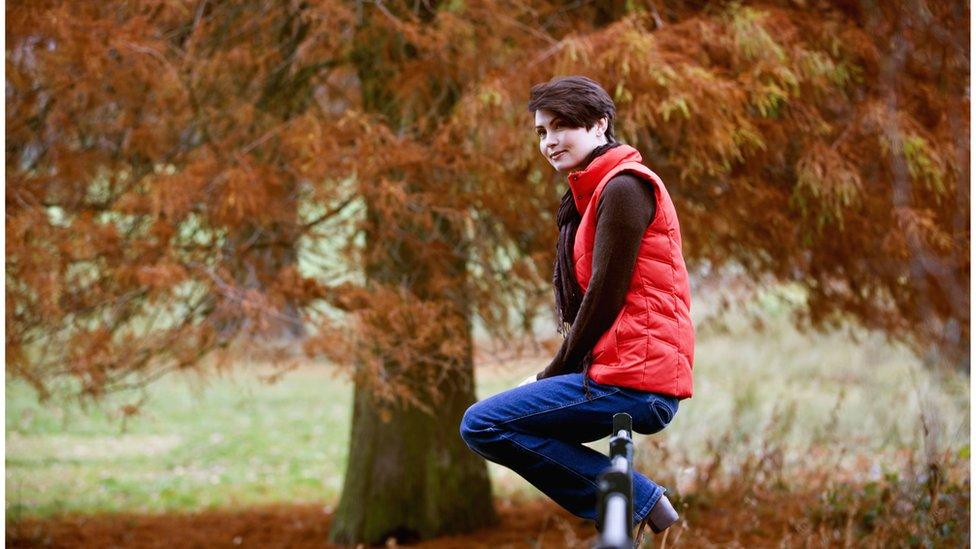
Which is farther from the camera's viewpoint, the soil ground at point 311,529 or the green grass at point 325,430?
the green grass at point 325,430

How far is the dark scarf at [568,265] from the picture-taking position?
2.91m

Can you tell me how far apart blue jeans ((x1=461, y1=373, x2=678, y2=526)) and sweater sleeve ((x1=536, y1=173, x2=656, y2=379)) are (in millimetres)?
194

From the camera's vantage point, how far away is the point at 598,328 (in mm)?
2697

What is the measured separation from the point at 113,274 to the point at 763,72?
11.3ft

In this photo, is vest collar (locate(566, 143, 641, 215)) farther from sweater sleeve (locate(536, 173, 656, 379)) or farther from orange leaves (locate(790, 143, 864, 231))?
orange leaves (locate(790, 143, 864, 231))

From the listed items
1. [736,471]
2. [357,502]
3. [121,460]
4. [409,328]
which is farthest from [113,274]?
[121,460]

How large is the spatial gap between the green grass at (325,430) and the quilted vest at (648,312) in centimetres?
346

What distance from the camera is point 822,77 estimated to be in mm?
4992

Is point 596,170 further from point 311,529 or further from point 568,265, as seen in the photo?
point 311,529

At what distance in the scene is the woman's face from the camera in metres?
2.83

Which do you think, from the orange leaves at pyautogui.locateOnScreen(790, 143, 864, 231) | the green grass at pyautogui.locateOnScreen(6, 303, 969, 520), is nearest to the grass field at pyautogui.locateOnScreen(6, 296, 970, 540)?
the green grass at pyautogui.locateOnScreen(6, 303, 969, 520)

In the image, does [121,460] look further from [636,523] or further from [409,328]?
[636,523]

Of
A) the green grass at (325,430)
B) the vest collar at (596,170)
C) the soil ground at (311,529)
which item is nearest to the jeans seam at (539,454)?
the vest collar at (596,170)

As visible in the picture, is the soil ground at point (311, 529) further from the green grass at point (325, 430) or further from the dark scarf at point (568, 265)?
the dark scarf at point (568, 265)
